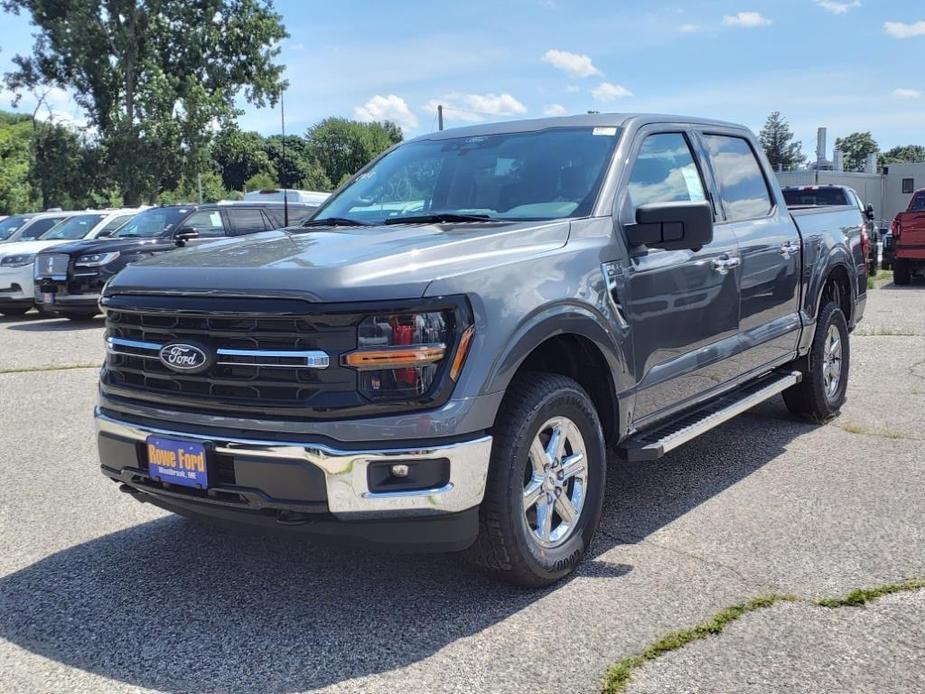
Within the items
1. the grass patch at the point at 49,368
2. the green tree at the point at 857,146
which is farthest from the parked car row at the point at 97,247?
the green tree at the point at 857,146

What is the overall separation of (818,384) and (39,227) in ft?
51.9

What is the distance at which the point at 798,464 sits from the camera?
5.43 metres

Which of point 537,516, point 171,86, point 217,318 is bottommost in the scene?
point 537,516

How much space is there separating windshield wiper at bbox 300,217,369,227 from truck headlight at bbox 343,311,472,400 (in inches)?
56.2

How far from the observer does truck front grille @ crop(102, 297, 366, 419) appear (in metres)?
3.12

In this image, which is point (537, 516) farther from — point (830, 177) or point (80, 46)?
point (830, 177)

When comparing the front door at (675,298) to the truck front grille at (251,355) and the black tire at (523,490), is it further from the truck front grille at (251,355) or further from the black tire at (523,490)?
the truck front grille at (251,355)

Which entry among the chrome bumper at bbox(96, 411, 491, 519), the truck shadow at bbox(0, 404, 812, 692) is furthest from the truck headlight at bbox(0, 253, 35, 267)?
the chrome bumper at bbox(96, 411, 491, 519)

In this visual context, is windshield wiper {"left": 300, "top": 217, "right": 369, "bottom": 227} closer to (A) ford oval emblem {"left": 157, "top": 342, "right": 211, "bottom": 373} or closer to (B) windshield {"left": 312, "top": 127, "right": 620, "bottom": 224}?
(B) windshield {"left": 312, "top": 127, "right": 620, "bottom": 224}

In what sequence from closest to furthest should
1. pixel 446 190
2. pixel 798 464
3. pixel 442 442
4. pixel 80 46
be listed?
1. pixel 442 442
2. pixel 446 190
3. pixel 798 464
4. pixel 80 46

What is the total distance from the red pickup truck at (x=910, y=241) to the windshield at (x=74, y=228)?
14.9m

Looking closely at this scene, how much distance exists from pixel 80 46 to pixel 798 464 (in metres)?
33.0

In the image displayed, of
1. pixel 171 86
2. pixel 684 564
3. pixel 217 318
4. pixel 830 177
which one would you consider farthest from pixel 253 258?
pixel 830 177

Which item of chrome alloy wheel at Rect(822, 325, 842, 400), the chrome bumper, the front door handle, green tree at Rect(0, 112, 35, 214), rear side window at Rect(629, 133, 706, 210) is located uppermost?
green tree at Rect(0, 112, 35, 214)
